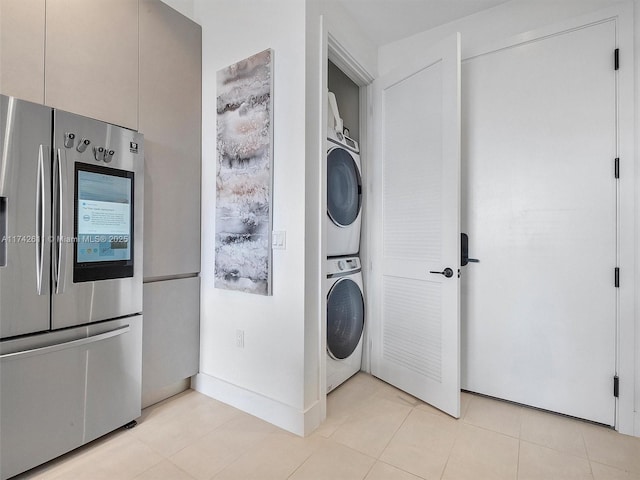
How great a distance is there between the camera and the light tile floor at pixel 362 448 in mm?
1438

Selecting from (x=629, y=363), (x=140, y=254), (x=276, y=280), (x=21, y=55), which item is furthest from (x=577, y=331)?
(x=21, y=55)

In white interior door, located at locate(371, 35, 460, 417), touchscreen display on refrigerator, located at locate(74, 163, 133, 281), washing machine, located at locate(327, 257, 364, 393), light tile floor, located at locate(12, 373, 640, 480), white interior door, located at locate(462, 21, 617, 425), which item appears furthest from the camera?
washing machine, located at locate(327, 257, 364, 393)

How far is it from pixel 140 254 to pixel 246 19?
159cm

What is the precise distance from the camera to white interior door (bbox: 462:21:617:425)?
1.83 meters

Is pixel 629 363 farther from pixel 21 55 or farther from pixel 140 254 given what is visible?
pixel 21 55

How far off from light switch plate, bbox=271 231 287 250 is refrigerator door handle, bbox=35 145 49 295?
3.51 feet

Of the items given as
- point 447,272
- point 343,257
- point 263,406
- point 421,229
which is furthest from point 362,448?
point 421,229

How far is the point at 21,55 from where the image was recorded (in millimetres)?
1423


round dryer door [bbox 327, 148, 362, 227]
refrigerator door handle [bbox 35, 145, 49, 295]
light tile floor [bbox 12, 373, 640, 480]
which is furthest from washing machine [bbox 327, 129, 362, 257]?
refrigerator door handle [bbox 35, 145, 49, 295]

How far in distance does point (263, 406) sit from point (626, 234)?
2.33m

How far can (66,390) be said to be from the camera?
1.49 metres

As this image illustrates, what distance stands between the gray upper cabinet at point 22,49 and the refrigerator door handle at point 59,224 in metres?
0.31

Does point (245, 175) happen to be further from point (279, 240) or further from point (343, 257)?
point (343, 257)

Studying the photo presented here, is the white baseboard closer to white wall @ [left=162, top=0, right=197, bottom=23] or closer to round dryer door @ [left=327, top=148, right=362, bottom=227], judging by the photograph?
round dryer door @ [left=327, top=148, right=362, bottom=227]
